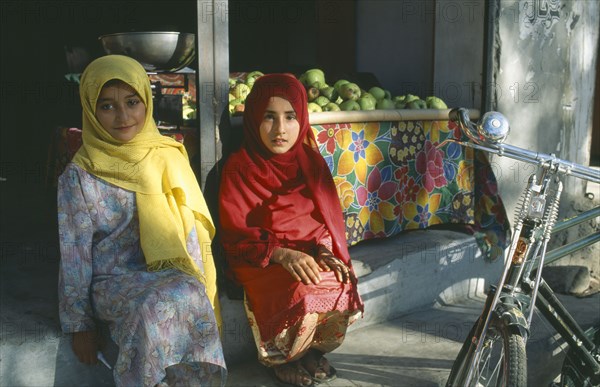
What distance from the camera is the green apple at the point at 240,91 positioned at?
382 cm

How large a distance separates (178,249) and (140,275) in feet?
0.59

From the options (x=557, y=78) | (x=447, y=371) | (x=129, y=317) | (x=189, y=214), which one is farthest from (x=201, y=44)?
(x=557, y=78)

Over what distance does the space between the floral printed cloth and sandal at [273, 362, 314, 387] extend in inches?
38.2

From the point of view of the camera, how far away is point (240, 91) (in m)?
3.83

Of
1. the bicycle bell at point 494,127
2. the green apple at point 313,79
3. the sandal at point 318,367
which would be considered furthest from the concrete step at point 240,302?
the bicycle bell at point 494,127

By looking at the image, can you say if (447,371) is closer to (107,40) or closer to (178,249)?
(178,249)

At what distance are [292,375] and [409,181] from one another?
1.54m

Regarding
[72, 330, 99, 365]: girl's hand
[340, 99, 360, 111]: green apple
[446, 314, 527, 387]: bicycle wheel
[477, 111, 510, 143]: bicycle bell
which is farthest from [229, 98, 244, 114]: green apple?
[446, 314, 527, 387]: bicycle wheel

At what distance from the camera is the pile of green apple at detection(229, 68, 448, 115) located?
3889mm

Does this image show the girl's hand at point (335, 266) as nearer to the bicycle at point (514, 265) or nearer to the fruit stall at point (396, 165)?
the bicycle at point (514, 265)

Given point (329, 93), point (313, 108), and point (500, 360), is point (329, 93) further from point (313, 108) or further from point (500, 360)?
point (500, 360)

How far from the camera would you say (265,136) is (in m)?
3.00

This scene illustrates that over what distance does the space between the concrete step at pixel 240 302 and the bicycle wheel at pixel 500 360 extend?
1.27m

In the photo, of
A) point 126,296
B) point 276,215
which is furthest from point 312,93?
point 126,296
